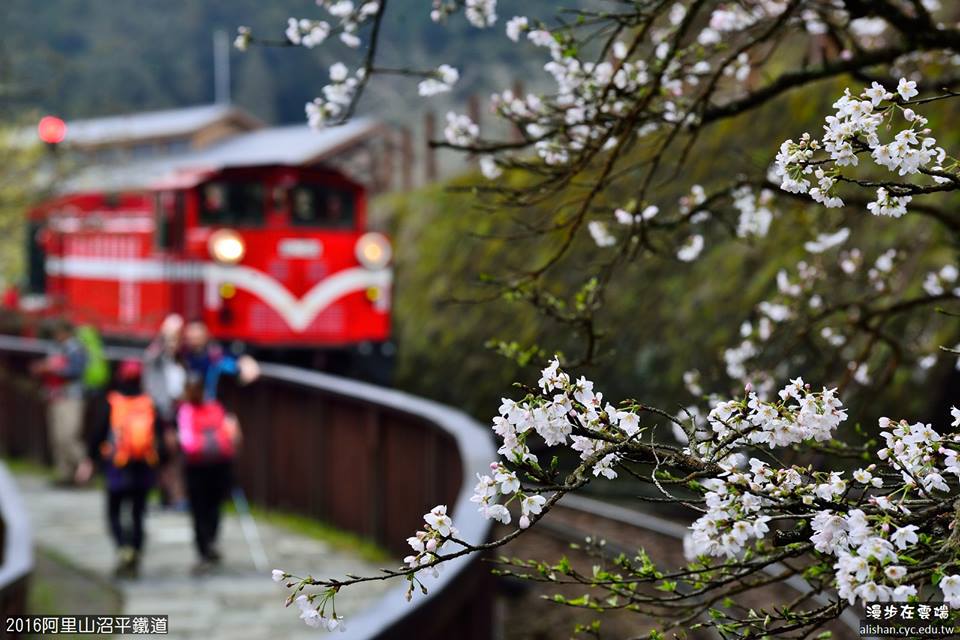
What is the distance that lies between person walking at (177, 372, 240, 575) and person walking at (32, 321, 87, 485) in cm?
441

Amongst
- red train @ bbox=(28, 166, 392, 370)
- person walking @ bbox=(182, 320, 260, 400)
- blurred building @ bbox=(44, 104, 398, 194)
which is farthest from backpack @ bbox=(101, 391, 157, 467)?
blurred building @ bbox=(44, 104, 398, 194)

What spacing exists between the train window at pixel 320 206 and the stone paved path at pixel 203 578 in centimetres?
674

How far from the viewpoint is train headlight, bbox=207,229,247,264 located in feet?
58.6

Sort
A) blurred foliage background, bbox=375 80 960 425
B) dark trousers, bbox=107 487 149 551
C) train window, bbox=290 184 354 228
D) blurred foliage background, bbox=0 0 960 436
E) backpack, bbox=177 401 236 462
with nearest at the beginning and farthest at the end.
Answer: backpack, bbox=177 401 236 462 → dark trousers, bbox=107 487 149 551 → blurred foliage background, bbox=0 0 960 436 → blurred foliage background, bbox=375 80 960 425 → train window, bbox=290 184 354 228

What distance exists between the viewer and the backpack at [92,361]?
13172 mm

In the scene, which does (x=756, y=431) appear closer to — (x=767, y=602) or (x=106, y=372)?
(x=767, y=602)

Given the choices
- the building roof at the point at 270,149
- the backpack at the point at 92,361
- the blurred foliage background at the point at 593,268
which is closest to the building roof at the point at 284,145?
the building roof at the point at 270,149

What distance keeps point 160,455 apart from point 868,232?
22.9 feet

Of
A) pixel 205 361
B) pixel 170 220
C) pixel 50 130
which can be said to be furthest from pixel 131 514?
pixel 170 220

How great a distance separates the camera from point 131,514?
9.49 metres

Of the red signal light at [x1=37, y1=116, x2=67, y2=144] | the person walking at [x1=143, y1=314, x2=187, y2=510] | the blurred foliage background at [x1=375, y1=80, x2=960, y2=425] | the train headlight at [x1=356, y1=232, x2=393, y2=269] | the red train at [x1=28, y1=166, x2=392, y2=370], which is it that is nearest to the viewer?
the person walking at [x1=143, y1=314, x2=187, y2=510]

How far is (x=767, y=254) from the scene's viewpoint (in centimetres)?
1466

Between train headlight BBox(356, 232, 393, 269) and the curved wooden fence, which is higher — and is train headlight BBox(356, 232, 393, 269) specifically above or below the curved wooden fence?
above

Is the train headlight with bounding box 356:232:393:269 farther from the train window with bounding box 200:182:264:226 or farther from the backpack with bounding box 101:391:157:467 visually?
the backpack with bounding box 101:391:157:467
